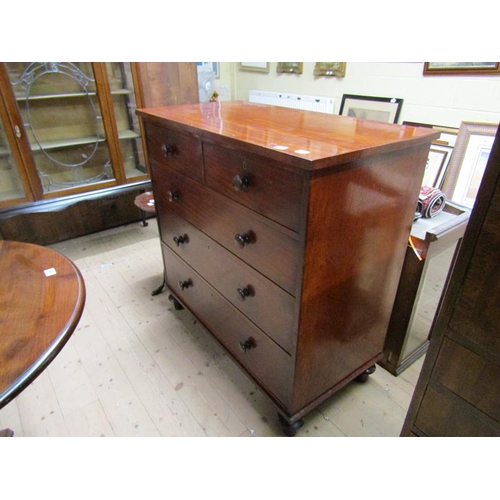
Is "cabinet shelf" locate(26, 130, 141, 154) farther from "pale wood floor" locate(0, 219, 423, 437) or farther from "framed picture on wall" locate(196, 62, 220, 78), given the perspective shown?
"pale wood floor" locate(0, 219, 423, 437)

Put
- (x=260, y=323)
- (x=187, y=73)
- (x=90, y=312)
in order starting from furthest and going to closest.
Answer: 1. (x=187, y=73)
2. (x=90, y=312)
3. (x=260, y=323)

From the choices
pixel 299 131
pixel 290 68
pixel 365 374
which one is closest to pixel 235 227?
pixel 299 131

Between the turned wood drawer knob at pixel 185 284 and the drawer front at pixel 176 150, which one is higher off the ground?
the drawer front at pixel 176 150

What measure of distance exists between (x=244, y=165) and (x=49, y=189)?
1917 millimetres

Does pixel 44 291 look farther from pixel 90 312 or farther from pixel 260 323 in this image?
pixel 90 312

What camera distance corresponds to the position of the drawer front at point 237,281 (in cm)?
105

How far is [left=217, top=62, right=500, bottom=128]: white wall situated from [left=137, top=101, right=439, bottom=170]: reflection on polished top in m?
0.89

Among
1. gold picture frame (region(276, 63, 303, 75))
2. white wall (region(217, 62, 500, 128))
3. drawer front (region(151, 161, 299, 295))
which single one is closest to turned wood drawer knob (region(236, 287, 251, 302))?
drawer front (region(151, 161, 299, 295))

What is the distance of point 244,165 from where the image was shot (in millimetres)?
971

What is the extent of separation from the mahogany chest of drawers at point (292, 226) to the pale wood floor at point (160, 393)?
156 millimetres

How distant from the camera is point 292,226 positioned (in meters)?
0.88

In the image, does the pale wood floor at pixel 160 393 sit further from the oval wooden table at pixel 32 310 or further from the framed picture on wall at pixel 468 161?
the framed picture on wall at pixel 468 161

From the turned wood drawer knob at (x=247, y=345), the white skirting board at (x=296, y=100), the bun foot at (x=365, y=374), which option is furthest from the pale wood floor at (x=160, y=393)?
the white skirting board at (x=296, y=100)
